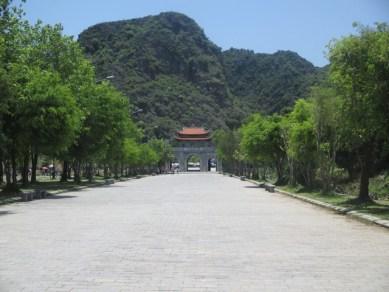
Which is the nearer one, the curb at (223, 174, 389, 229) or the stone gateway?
the curb at (223, 174, 389, 229)

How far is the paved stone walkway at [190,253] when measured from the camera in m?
8.95

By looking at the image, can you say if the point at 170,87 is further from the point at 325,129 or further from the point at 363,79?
the point at 363,79

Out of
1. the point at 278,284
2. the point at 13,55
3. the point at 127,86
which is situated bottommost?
the point at 278,284

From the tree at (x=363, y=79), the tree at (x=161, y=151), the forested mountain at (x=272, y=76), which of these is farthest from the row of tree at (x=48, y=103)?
the forested mountain at (x=272, y=76)

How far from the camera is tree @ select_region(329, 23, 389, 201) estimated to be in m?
21.0

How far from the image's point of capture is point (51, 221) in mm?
Answer: 18438

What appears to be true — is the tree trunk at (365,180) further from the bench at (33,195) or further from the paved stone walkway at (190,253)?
the bench at (33,195)

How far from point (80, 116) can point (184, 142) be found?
124115mm

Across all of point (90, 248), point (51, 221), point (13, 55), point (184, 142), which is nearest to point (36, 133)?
point (13, 55)

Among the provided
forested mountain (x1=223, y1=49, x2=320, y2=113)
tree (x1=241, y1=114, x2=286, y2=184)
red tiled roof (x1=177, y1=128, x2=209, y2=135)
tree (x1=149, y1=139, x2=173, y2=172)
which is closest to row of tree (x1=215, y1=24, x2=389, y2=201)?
tree (x1=241, y1=114, x2=286, y2=184)

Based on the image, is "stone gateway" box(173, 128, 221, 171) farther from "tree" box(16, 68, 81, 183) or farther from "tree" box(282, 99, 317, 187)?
"tree" box(16, 68, 81, 183)

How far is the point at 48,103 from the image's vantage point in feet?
105

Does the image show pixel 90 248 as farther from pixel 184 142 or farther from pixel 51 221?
pixel 184 142

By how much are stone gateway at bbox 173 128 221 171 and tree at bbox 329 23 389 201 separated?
136 metres
